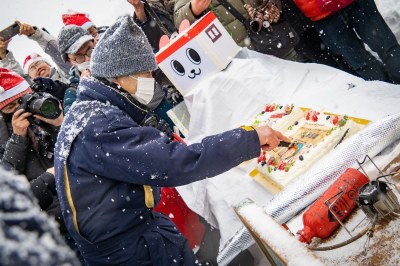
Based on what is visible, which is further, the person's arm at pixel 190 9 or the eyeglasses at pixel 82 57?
the eyeglasses at pixel 82 57

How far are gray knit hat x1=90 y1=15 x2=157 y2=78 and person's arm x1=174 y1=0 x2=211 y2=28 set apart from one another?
4.39 feet

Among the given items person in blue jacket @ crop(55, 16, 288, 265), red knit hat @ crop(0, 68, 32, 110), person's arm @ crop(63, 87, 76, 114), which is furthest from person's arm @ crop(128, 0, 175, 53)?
person in blue jacket @ crop(55, 16, 288, 265)

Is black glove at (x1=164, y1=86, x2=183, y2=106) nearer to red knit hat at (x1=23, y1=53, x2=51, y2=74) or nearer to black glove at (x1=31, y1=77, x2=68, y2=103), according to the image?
black glove at (x1=31, y1=77, x2=68, y2=103)

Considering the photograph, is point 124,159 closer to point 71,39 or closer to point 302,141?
point 302,141

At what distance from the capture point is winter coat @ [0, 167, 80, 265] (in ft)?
1.89

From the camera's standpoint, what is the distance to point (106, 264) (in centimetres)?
159

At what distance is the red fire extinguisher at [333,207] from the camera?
123cm

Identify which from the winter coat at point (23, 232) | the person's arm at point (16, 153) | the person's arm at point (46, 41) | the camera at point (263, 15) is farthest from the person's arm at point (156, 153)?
the person's arm at point (46, 41)

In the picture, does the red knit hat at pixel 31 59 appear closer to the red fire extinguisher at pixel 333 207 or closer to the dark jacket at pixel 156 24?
the dark jacket at pixel 156 24

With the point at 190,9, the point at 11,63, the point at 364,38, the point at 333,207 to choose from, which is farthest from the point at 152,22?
the point at 333,207

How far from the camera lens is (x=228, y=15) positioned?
3.17m

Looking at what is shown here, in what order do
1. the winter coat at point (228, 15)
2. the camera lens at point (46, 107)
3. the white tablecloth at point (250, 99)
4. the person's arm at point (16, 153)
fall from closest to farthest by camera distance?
1. the white tablecloth at point (250, 99)
2. the person's arm at point (16, 153)
3. the camera lens at point (46, 107)
4. the winter coat at point (228, 15)

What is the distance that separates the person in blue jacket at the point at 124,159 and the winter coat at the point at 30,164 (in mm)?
600

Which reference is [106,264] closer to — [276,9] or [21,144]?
[21,144]
